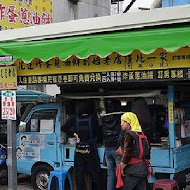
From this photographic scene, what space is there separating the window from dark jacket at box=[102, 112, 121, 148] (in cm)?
152

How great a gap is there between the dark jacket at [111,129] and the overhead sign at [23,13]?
513 centimetres

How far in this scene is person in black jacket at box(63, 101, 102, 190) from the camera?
711cm

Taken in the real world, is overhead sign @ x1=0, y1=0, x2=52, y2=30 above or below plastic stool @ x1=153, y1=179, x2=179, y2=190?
above

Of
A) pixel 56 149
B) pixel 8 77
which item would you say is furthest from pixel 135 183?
pixel 8 77

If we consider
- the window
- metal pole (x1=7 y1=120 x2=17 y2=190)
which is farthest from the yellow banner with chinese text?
the window

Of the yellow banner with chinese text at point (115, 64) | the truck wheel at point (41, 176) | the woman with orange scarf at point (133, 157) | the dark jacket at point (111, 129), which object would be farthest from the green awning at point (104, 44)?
the truck wheel at point (41, 176)

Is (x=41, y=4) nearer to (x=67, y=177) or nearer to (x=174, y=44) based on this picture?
(x=67, y=177)

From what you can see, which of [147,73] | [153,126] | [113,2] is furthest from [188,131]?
[113,2]

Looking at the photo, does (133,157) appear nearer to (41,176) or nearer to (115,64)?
(115,64)

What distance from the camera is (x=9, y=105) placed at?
21.5ft

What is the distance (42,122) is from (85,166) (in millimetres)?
1699

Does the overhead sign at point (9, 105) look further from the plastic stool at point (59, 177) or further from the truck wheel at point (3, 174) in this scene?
the truck wheel at point (3, 174)

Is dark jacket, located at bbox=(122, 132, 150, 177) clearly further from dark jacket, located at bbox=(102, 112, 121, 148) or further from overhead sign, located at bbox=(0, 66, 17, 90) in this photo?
overhead sign, located at bbox=(0, 66, 17, 90)

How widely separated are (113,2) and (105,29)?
20.6 metres
